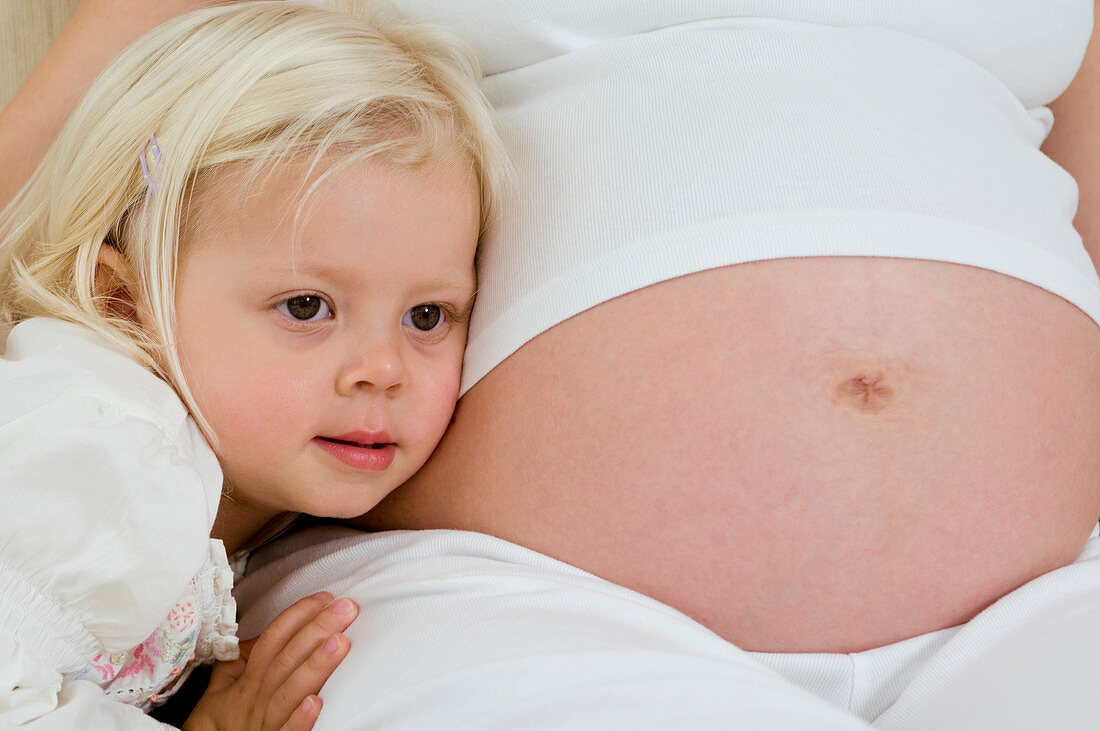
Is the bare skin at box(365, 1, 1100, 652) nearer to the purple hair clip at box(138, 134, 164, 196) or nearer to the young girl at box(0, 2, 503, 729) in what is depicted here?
the young girl at box(0, 2, 503, 729)

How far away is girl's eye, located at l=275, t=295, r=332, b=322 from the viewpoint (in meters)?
0.86

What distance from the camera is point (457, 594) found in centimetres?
78

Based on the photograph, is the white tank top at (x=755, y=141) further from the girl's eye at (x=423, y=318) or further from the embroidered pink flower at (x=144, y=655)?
the embroidered pink flower at (x=144, y=655)

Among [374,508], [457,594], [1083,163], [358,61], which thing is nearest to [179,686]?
[374,508]

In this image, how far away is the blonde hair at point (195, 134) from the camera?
0.86 metres

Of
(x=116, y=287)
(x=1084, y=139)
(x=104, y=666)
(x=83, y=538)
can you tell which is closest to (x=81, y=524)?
(x=83, y=538)

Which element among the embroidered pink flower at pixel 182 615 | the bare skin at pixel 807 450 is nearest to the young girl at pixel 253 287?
the embroidered pink flower at pixel 182 615

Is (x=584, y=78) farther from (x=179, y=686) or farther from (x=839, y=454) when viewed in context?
(x=179, y=686)

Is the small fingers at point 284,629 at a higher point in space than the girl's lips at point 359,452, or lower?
lower

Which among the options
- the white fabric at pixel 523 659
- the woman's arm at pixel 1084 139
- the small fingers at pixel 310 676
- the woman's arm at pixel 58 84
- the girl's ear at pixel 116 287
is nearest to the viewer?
the white fabric at pixel 523 659

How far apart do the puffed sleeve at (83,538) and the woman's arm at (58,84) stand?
49 cm

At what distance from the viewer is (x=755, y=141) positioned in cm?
88

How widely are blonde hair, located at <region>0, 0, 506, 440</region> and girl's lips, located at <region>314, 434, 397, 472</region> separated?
107mm

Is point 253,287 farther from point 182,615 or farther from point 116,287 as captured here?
point 182,615
